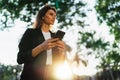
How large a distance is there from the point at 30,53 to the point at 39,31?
1.31 ft

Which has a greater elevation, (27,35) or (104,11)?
(104,11)

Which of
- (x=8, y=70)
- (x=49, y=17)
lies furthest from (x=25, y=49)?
(x=8, y=70)

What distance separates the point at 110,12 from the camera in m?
29.7

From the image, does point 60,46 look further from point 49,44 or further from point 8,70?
point 8,70

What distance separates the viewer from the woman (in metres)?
2.95

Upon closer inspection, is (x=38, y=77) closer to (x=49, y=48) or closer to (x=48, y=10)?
(x=49, y=48)

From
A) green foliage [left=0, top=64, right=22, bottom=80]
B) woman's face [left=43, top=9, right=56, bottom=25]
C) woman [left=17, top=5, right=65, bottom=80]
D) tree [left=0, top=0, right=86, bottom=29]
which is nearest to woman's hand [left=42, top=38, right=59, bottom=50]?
woman [left=17, top=5, right=65, bottom=80]

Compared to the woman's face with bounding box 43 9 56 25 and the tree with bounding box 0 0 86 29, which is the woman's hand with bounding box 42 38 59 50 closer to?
the woman's face with bounding box 43 9 56 25

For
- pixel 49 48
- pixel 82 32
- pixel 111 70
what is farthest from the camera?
pixel 111 70

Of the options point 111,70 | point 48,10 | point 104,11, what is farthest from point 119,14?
point 111,70

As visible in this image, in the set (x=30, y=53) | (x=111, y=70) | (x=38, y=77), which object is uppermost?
(x=30, y=53)

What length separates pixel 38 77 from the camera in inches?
117

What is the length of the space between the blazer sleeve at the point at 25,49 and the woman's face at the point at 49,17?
0.76 feet

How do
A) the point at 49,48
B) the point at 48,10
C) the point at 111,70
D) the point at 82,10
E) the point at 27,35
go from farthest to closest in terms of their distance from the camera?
the point at 111,70 < the point at 82,10 < the point at 48,10 < the point at 27,35 < the point at 49,48
